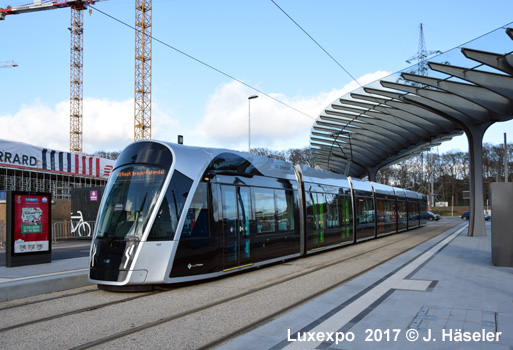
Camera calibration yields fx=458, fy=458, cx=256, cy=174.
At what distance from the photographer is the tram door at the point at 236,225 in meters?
10.4

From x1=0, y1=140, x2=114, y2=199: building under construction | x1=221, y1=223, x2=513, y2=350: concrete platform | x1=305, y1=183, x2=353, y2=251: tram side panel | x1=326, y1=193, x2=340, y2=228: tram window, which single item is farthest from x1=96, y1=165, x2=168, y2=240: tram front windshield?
x1=0, y1=140, x2=114, y2=199: building under construction

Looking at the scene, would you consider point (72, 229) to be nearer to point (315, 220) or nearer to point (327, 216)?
point (327, 216)

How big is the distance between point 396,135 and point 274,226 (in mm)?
21656

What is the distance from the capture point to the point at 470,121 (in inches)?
929

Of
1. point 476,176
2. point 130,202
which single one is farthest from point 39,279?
point 476,176

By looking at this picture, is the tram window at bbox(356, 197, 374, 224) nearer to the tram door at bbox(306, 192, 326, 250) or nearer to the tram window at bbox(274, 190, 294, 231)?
the tram door at bbox(306, 192, 326, 250)

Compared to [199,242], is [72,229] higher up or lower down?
lower down

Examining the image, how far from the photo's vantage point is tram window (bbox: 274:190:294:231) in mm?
12836

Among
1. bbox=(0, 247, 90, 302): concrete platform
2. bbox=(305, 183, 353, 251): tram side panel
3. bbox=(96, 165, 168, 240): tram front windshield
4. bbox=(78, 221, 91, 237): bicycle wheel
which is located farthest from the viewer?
bbox=(78, 221, 91, 237): bicycle wheel

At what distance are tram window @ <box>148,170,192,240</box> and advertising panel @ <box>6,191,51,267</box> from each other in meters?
5.13

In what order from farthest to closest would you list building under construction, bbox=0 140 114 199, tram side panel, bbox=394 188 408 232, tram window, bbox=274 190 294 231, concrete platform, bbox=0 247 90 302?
building under construction, bbox=0 140 114 199 → tram side panel, bbox=394 188 408 232 → tram window, bbox=274 190 294 231 → concrete platform, bbox=0 247 90 302

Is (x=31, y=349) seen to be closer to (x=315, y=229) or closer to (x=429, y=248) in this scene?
(x=315, y=229)

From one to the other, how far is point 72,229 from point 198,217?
19.5 meters

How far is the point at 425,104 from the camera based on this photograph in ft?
73.1
